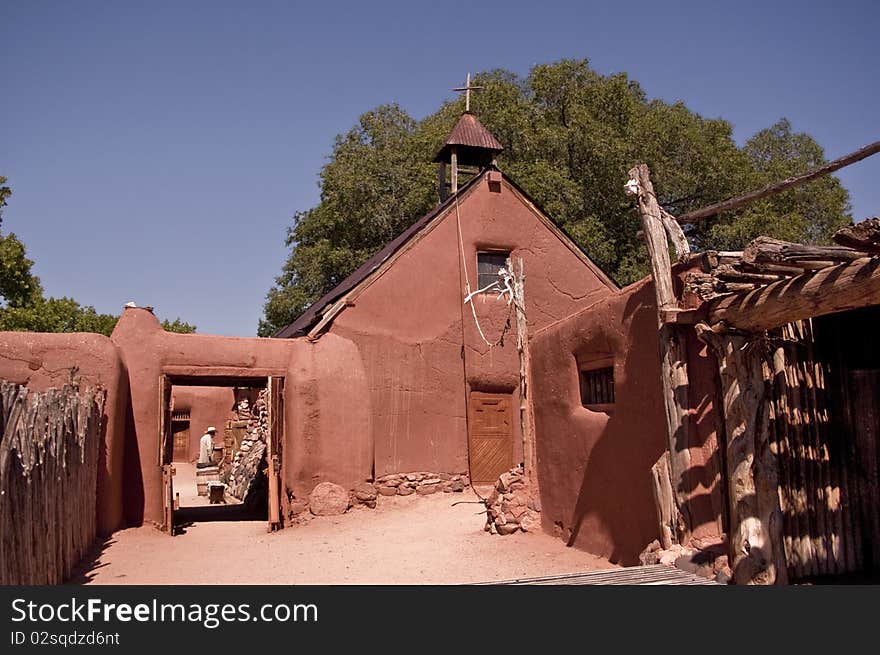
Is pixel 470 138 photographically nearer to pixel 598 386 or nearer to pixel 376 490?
pixel 376 490

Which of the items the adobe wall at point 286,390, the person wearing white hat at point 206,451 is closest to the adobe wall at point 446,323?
the adobe wall at point 286,390

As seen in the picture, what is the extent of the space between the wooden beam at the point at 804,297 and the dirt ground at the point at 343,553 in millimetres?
3629

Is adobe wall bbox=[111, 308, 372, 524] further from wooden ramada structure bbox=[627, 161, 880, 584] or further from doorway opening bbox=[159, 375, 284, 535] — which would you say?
wooden ramada structure bbox=[627, 161, 880, 584]

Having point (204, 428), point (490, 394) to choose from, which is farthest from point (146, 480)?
point (204, 428)

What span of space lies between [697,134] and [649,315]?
2228cm

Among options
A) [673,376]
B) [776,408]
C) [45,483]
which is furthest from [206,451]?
[776,408]

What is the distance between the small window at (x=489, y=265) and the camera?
1666 centimetres

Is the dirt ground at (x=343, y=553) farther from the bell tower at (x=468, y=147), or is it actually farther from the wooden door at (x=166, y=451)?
the bell tower at (x=468, y=147)

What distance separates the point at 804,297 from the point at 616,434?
3.52 m

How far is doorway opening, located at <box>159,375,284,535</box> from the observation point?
1261 cm

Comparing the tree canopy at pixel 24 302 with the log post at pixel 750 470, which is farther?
the tree canopy at pixel 24 302

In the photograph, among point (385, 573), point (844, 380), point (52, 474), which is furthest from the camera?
point (385, 573)

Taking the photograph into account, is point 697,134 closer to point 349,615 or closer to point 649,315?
point 649,315

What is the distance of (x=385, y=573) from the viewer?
9.12m
